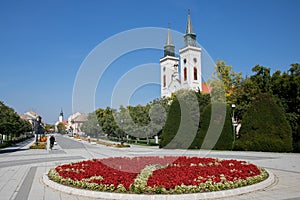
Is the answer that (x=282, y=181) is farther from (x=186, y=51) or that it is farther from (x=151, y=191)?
(x=186, y=51)

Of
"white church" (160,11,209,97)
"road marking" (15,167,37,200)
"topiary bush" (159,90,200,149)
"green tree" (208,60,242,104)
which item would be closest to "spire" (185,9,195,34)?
"white church" (160,11,209,97)

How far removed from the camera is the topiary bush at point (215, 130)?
2472cm

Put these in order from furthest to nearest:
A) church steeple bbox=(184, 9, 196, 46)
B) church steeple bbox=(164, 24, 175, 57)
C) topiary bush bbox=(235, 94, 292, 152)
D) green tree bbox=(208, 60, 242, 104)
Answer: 1. church steeple bbox=(164, 24, 175, 57)
2. church steeple bbox=(184, 9, 196, 46)
3. green tree bbox=(208, 60, 242, 104)
4. topiary bush bbox=(235, 94, 292, 152)

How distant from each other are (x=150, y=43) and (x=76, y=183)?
8.31 m

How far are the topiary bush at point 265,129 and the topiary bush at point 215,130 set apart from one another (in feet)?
4.25

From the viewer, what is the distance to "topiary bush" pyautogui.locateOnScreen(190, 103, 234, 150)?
24.7 meters

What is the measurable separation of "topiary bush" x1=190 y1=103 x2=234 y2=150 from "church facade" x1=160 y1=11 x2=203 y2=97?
38.8 m

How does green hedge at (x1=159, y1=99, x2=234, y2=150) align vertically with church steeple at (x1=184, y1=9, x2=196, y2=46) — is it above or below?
below

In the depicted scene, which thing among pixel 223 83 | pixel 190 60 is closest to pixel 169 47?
pixel 190 60

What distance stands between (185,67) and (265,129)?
165 feet

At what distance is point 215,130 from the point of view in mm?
25891

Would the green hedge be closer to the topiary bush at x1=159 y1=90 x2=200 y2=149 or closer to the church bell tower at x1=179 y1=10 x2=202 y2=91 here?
the topiary bush at x1=159 y1=90 x2=200 y2=149

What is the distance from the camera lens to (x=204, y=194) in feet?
23.5

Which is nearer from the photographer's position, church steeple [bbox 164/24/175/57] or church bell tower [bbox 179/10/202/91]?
church bell tower [bbox 179/10/202/91]
